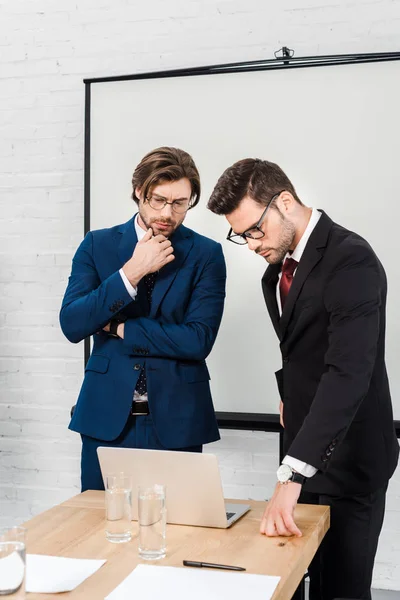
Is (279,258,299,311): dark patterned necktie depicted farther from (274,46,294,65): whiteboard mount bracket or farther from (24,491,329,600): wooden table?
(274,46,294,65): whiteboard mount bracket

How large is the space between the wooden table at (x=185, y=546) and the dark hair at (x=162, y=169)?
39.2 inches

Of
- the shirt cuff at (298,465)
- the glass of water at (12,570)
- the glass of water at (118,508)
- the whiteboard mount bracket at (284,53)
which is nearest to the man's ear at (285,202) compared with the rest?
the shirt cuff at (298,465)

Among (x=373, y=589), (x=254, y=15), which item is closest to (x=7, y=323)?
(x=254, y=15)

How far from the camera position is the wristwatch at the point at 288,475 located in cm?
165

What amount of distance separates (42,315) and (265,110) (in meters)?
1.47

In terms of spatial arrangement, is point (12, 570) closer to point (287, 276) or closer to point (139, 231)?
point (287, 276)

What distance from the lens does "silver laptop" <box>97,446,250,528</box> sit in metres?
1.62

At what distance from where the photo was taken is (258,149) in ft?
10.6

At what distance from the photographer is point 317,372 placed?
1.97 metres

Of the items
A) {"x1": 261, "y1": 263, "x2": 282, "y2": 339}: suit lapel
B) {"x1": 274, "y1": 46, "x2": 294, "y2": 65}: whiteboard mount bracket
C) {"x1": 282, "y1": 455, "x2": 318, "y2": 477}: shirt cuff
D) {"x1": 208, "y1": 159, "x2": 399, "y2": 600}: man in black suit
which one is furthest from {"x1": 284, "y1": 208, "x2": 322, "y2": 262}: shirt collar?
{"x1": 274, "y1": 46, "x2": 294, "y2": 65}: whiteboard mount bracket

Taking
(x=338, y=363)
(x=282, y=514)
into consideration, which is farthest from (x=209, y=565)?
(x=338, y=363)

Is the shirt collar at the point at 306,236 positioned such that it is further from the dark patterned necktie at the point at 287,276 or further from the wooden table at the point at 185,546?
the wooden table at the point at 185,546

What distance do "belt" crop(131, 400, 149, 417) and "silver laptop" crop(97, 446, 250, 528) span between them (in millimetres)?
564

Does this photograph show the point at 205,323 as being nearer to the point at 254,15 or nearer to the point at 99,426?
the point at 99,426
